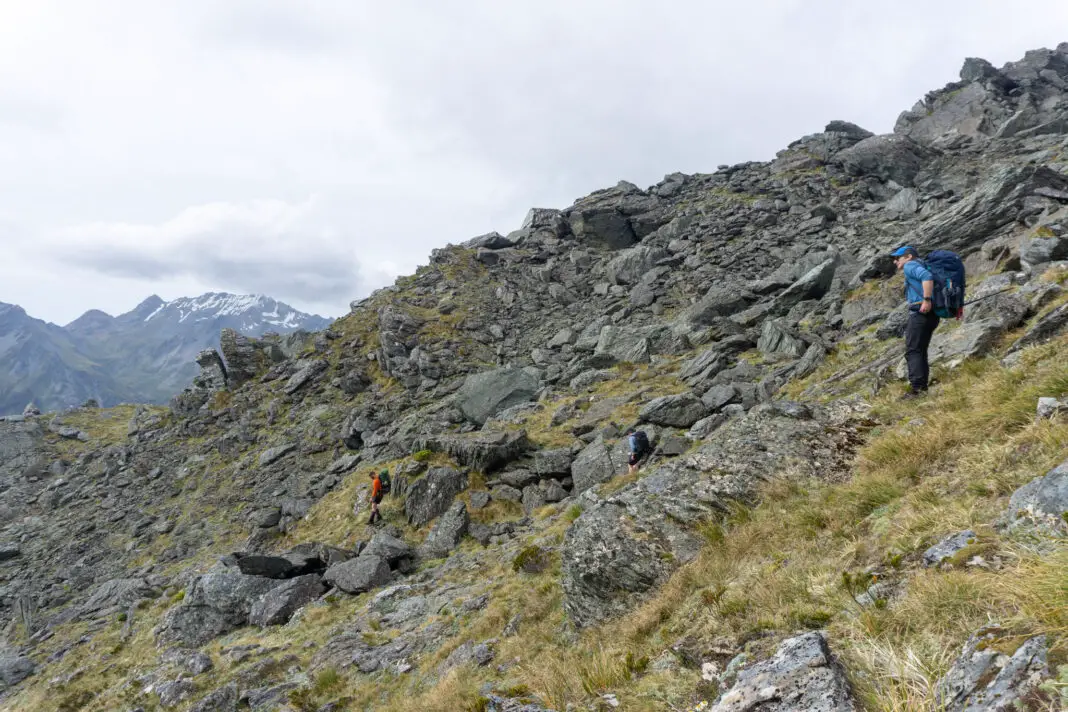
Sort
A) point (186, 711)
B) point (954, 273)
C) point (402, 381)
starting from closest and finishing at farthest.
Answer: point (954, 273) < point (186, 711) < point (402, 381)

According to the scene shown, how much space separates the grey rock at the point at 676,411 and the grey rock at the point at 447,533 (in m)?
7.69

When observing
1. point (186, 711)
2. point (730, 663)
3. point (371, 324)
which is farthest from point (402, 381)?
point (730, 663)

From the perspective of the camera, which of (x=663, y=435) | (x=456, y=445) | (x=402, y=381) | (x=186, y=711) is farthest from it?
(x=402, y=381)

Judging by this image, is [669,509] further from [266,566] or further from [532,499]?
[266,566]

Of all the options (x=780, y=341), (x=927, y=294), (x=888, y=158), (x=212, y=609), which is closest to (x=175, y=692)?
(x=212, y=609)

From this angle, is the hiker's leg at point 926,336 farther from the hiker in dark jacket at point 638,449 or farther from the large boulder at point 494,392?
the large boulder at point 494,392

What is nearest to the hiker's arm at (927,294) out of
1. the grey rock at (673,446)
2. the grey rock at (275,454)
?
the grey rock at (673,446)

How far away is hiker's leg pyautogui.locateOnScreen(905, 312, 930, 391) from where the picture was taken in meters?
8.56

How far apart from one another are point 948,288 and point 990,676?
317 inches

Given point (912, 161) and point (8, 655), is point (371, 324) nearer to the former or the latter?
point (8, 655)

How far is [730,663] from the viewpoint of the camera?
4.25 metres

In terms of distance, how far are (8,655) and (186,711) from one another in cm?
2240

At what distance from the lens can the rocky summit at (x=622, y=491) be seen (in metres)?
4.11

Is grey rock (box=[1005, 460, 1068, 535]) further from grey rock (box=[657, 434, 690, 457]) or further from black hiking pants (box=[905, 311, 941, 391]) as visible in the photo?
grey rock (box=[657, 434, 690, 457])
